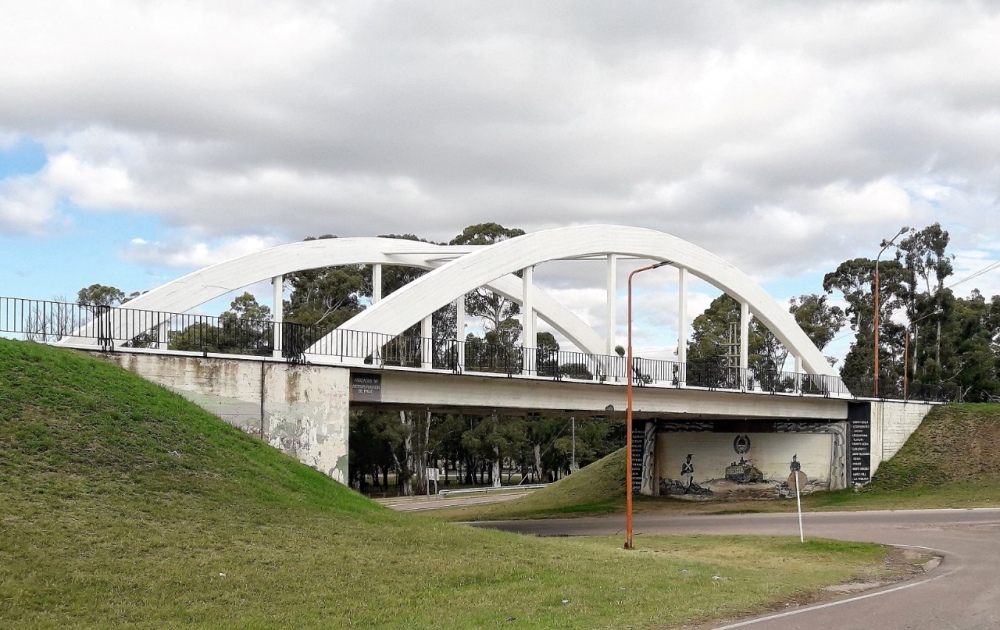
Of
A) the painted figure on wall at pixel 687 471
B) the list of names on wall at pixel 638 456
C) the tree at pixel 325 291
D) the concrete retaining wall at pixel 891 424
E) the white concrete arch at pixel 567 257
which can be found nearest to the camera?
the white concrete arch at pixel 567 257

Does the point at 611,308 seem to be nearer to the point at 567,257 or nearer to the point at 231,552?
the point at 567,257

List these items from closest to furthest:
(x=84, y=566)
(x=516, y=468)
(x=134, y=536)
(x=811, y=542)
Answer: (x=84, y=566) < (x=134, y=536) < (x=811, y=542) < (x=516, y=468)

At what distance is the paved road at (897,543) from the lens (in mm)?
13398

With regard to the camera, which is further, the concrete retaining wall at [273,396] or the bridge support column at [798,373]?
the bridge support column at [798,373]

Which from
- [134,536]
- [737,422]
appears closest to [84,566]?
[134,536]

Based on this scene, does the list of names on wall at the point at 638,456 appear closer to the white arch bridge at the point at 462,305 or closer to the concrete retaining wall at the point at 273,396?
the white arch bridge at the point at 462,305

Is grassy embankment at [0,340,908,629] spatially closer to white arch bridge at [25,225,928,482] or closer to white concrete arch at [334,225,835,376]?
white arch bridge at [25,225,928,482]

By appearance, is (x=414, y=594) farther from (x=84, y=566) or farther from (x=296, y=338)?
(x=296, y=338)

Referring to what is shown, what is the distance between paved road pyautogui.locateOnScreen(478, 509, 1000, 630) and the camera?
527 inches

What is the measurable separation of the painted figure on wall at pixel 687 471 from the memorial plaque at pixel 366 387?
25657 mm

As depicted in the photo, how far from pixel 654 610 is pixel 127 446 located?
947 centimetres

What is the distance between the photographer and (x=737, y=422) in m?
48.3

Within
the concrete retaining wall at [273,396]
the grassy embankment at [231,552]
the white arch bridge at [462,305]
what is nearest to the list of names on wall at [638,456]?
the white arch bridge at [462,305]

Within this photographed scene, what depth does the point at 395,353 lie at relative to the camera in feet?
135
